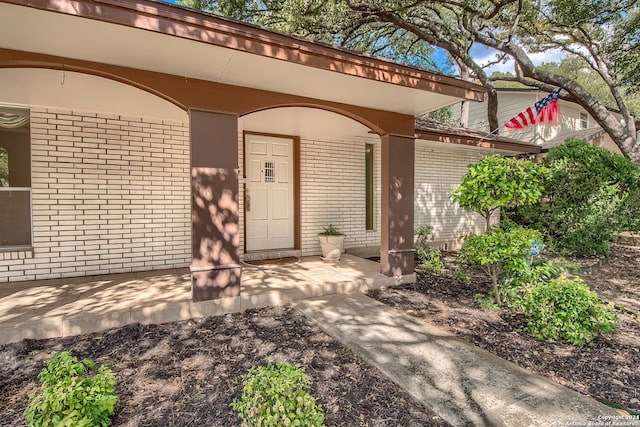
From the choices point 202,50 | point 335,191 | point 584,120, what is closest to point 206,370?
point 202,50

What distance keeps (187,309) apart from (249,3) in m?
9.28

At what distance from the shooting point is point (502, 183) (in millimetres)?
3693

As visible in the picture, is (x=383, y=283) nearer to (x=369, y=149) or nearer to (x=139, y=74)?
(x=369, y=149)

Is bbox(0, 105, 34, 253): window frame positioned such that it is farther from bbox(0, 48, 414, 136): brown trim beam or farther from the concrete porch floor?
bbox(0, 48, 414, 136): brown trim beam

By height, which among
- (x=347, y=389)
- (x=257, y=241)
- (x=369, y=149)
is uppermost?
(x=369, y=149)

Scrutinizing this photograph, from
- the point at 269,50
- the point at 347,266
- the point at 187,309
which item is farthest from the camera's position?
the point at 347,266

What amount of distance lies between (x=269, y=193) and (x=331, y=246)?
150 cm

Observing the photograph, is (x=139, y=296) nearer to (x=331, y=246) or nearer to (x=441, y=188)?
(x=331, y=246)

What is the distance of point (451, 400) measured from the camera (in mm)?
2098

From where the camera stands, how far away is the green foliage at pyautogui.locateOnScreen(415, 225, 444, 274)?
220 inches

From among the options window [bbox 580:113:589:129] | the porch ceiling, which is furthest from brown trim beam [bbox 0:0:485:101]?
window [bbox 580:113:589:129]

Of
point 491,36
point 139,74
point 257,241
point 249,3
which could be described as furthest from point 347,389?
point 491,36

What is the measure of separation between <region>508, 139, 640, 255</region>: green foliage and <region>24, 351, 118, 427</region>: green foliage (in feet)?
25.8

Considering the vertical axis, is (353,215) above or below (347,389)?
above
